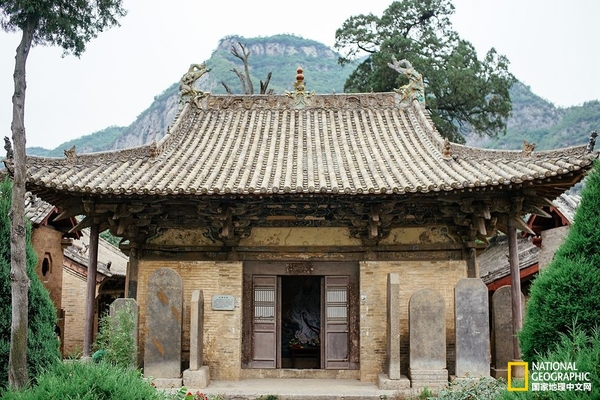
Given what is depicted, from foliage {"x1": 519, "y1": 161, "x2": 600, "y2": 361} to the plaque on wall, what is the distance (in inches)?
240

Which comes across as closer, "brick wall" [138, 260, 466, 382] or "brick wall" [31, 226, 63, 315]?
"brick wall" [138, 260, 466, 382]

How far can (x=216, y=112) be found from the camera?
15.3 m

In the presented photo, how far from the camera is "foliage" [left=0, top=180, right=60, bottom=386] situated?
25.6ft

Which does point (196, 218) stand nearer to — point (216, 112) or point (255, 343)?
point (255, 343)

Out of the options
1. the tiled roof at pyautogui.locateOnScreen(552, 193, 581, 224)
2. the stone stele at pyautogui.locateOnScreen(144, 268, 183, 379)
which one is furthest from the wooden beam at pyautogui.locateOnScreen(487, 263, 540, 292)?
the stone stele at pyautogui.locateOnScreen(144, 268, 183, 379)

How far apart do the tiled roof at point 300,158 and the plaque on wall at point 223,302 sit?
Answer: 2.25 m

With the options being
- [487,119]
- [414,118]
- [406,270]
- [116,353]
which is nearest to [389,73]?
[487,119]

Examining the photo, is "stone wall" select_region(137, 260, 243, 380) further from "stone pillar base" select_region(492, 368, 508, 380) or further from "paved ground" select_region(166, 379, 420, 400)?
"stone pillar base" select_region(492, 368, 508, 380)

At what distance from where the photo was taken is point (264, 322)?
11.9 m

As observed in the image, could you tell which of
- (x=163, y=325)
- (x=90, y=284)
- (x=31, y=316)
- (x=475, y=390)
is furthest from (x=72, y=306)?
(x=475, y=390)

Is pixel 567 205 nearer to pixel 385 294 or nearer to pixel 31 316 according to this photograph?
pixel 385 294

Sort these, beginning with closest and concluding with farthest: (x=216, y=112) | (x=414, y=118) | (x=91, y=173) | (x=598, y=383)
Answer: (x=598, y=383), (x=91, y=173), (x=414, y=118), (x=216, y=112)

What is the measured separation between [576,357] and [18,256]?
6.39 meters

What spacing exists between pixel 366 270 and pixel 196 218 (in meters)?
3.39
